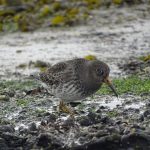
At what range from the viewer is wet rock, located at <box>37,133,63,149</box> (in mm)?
8852

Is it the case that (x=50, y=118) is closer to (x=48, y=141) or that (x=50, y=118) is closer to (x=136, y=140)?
(x=48, y=141)

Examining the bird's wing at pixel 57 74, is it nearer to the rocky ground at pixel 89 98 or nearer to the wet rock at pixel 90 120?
the rocky ground at pixel 89 98

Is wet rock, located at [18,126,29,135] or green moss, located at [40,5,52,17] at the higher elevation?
wet rock, located at [18,126,29,135]

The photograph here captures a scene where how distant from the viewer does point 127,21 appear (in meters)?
18.7

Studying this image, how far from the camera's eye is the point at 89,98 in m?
12.1

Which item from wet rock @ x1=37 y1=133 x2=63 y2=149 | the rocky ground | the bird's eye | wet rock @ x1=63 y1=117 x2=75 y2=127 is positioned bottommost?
the rocky ground

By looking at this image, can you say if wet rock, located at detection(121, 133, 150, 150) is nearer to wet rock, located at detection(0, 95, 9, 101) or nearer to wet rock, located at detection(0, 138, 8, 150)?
wet rock, located at detection(0, 138, 8, 150)

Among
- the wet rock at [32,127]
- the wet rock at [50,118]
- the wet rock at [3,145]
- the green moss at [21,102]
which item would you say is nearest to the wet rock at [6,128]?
the wet rock at [32,127]

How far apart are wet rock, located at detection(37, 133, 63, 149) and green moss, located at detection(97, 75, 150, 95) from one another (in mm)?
3409

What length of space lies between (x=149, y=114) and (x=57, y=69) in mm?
1772

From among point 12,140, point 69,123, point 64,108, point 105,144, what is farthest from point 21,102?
point 105,144

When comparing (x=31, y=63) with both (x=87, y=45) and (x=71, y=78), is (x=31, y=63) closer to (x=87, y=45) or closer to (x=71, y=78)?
(x=87, y=45)

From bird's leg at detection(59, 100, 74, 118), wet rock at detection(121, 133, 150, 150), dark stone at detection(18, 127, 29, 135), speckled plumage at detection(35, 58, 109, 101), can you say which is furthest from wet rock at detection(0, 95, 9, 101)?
wet rock at detection(121, 133, 150, 150)

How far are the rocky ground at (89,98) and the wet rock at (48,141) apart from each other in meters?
0.01
